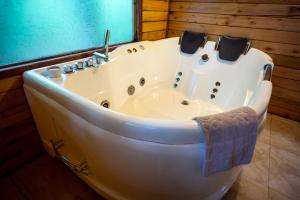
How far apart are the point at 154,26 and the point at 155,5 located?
8.9 inches

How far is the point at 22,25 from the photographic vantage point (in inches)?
43.6

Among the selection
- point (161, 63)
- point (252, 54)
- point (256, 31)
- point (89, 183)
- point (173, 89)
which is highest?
point (256, 31)

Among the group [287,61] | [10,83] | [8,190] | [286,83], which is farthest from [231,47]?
[8,190]

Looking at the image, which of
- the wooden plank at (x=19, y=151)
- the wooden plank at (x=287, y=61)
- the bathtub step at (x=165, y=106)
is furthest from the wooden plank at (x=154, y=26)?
the wooden plank at (x=19, y=151)

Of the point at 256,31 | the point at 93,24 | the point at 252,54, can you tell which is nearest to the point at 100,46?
the point at 93,24

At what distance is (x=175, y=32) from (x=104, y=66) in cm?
127

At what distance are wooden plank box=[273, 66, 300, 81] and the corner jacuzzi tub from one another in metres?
0.38

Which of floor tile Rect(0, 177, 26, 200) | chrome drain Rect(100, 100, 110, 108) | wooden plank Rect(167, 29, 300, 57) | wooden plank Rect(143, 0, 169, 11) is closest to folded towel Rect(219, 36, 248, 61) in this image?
wooden plank Rect(167, 29, 300, 57)

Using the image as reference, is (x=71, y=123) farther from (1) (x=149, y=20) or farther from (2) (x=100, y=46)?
(1) (x=149, y=20)

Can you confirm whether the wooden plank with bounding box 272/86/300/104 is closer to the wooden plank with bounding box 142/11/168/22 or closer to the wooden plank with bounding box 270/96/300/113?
the wooden plank with bounding box 270/96/300/113

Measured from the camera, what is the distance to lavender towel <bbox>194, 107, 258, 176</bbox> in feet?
2.10

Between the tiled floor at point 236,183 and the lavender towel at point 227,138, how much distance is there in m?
0.54

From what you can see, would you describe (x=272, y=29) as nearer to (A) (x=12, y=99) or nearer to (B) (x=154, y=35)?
(B) (x=154, y=35)

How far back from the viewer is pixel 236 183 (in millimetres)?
1162
